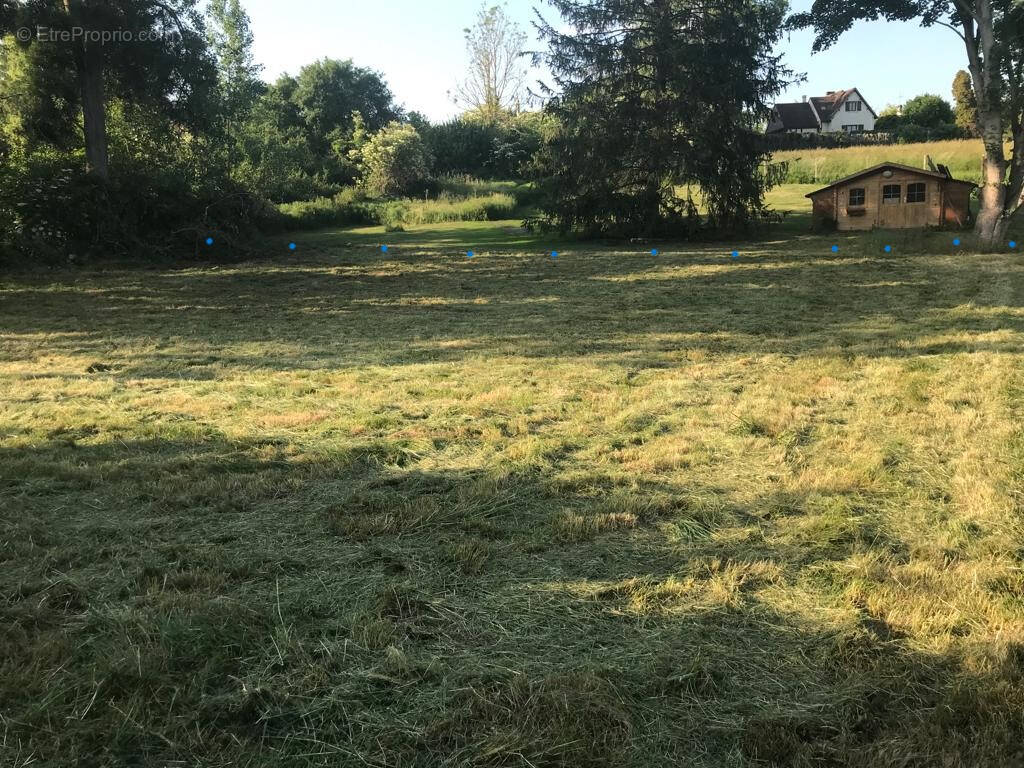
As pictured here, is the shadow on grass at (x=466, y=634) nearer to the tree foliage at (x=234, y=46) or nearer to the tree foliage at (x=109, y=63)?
the tree foliage at (x=109, y=63)

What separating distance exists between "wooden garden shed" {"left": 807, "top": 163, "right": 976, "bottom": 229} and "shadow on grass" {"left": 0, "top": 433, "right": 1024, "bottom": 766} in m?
21.0

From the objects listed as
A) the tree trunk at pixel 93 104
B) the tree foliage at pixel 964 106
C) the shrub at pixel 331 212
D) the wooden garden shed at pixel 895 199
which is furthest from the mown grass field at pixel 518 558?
the tree foliage at pixel 964 106

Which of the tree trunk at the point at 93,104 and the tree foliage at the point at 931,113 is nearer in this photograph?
the tree trunk at the point at 93,104

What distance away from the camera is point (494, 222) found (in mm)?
28000

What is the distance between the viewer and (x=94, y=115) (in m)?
16.8

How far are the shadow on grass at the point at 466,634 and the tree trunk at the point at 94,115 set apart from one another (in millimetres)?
16104

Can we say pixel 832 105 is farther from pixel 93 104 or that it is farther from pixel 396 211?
pixel 93 104

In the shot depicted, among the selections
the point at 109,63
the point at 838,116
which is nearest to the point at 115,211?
the point at 109,63

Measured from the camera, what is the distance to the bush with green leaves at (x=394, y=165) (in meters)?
33.5

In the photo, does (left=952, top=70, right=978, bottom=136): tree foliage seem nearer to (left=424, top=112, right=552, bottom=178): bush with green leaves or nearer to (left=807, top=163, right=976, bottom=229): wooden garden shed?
(left=807, top=163, right=976, bottom=229): wooden garden shed

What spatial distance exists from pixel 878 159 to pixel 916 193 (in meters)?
15.0

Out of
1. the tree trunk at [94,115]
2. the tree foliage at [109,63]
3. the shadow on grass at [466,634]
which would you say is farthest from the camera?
the tree trunk at [94,115]

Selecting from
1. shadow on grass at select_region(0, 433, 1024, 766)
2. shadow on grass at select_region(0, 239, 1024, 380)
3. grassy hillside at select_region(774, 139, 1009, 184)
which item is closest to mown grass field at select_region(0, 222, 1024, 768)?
shadow on grass at select_region(0, 433, 1024, 766)

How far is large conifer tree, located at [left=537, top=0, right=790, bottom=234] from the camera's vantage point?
19594 mm
